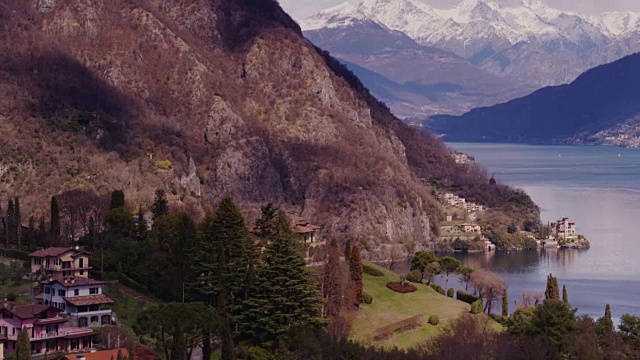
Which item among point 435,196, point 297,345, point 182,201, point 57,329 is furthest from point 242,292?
point 435,196

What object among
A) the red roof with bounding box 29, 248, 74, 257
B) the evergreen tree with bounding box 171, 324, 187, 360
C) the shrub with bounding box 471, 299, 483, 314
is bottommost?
the shrub with bounding box 471, 299, 483, 314

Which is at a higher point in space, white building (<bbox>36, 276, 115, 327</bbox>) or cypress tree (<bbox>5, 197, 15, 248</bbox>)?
cypress tree (<bbox>5, 197, 15, 248</bbox>)

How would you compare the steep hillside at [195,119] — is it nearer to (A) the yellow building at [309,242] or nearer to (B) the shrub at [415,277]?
(A) the yellow building at [309,242]

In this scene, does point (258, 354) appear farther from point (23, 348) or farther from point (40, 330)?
point (23, 348)

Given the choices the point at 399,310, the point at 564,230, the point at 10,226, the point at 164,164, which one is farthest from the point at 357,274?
the point at 564,230

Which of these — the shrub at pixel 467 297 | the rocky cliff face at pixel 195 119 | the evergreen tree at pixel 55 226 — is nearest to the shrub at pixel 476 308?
the shrub at pixel 467 297

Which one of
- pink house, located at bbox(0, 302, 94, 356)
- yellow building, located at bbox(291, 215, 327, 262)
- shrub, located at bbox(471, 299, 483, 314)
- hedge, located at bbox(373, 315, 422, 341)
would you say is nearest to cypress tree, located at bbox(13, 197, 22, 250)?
yellow building, located at bbox(291, 215, 327, 262)

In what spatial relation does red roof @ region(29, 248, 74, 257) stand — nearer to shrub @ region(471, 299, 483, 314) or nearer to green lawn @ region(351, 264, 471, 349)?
green lawn @ region(351, 264, 471, 349)
